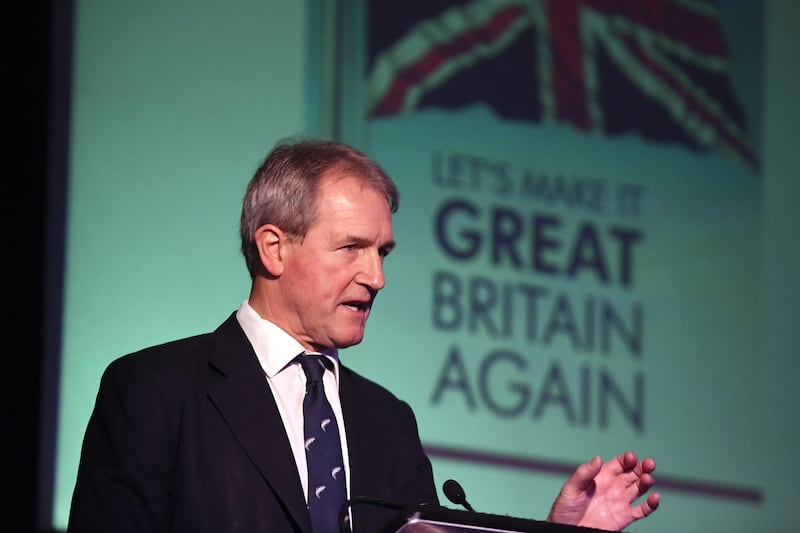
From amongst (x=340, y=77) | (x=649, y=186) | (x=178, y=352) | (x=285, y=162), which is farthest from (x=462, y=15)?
(x=178, y=352)

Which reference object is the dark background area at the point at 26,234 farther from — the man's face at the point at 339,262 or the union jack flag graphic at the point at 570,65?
the man's face at the point at 339,262

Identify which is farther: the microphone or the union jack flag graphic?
the union jack flag graphic

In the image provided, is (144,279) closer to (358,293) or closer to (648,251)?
(358,293)

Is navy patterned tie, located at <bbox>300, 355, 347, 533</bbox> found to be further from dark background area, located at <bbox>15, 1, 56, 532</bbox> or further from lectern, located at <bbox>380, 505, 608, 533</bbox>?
dark background area, located at <bbox>15, 1, 56, 532</bbox>

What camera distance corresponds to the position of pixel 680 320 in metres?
4.43

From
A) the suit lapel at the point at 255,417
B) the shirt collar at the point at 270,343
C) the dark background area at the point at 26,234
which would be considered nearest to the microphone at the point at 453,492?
the suit lapel at the point at 255,417

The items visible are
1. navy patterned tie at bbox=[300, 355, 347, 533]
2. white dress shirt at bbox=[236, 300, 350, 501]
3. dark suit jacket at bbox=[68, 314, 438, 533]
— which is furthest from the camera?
white dress shirt at bbox=[236, 300, 350, 501]

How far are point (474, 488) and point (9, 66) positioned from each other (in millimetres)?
1819

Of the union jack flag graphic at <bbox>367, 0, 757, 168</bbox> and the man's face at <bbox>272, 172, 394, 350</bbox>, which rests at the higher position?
the union jack flag graphic at <bbox>367, 0, 757, 168</bbox>

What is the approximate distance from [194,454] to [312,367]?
0.32 metres

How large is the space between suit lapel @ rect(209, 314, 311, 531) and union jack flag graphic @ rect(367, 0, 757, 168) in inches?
66.1

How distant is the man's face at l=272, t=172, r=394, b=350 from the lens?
8.03 ft

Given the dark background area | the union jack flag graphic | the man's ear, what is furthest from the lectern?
the union jack flag graphic

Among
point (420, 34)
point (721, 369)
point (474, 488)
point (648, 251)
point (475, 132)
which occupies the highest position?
point (420, 34)
